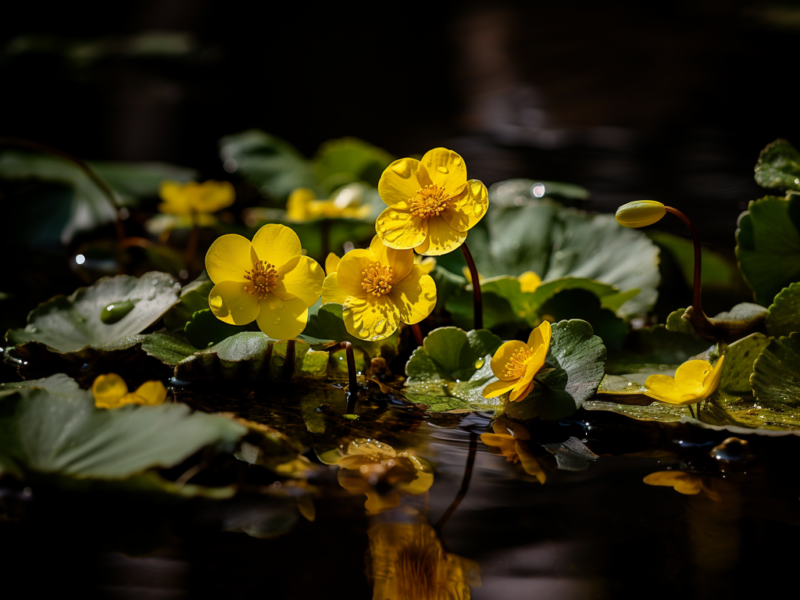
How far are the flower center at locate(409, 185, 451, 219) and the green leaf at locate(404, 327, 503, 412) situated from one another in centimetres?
14

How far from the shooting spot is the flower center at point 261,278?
65cm

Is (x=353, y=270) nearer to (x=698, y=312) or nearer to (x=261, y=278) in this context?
(x=261, y=278)

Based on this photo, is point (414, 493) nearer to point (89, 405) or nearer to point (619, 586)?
point (619, 586)

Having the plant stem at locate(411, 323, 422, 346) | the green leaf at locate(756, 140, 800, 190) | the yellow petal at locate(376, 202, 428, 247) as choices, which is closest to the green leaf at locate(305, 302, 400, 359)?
the plant stem at locate(411, 323, 422, 346)

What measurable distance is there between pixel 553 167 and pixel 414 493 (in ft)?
4.88

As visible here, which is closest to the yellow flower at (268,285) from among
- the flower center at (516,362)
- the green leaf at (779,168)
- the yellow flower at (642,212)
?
the flower center at (516,362)

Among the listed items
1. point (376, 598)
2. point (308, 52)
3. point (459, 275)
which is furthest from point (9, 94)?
point (376, 598)

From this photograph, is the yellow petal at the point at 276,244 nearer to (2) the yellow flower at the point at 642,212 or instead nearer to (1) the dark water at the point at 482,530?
(1) the dark water at the point at 482,530

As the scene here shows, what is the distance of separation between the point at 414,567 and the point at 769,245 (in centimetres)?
59

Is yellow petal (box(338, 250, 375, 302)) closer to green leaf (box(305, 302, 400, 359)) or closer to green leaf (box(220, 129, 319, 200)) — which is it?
green leaf (box(305, 302, 400, 359))

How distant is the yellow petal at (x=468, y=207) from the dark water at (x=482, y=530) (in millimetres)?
220

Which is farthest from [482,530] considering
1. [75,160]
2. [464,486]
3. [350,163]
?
[350,163]

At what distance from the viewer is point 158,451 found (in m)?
0.50

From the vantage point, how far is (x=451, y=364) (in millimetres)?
738
